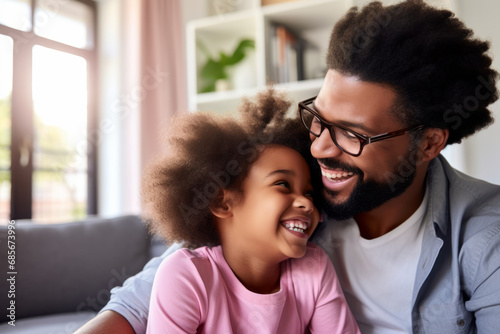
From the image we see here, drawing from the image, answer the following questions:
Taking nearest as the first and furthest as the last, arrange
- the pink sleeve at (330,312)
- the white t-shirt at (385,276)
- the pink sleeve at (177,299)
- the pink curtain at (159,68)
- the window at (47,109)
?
the pink sleeve at (177,299) < the pink sleeve at (330,312) < the white t-shirt at (385,276) < the window at (47,109) < the pink curtain at (159,68)

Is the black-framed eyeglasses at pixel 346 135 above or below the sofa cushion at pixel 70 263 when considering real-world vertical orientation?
above

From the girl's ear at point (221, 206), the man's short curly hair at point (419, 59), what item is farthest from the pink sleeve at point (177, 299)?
the man's short curly hair at point (419, 59)

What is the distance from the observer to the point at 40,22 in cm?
300

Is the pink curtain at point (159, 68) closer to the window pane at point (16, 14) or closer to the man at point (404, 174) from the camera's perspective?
the window pane at point (16, 14)

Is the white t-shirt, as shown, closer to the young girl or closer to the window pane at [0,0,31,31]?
the young girl

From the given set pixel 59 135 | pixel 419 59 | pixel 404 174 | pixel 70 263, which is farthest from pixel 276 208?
pixel 59 135

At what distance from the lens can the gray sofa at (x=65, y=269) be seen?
5.95 feet

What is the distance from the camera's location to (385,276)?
4.14 ft

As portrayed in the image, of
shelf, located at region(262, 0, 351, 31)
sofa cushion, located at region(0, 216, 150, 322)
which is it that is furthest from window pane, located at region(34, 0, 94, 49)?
sofa cushion, located at region(0, 216, 150, 322)

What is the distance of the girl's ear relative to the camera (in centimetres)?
116

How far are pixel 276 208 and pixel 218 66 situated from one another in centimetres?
224

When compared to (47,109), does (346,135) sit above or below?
below

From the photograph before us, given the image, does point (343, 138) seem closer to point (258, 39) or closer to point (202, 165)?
point (202, 165)

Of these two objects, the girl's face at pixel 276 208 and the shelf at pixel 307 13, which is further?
the shelf at pixel 307 13
